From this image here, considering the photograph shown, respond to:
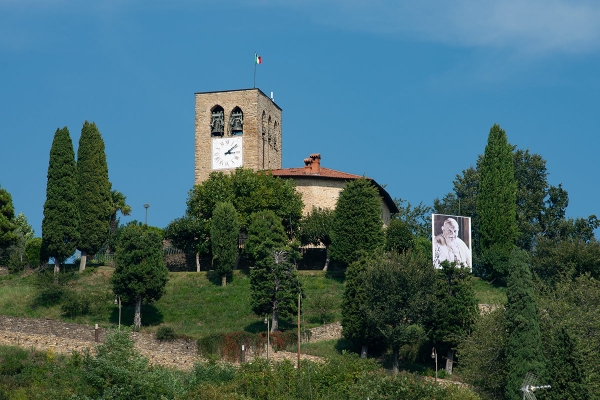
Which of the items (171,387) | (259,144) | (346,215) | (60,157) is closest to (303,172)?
(259,144)

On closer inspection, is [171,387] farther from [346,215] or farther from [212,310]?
[346,215]

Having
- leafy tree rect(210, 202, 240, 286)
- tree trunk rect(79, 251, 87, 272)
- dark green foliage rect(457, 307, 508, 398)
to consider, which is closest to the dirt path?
dark green foliage rect(457, 307, 508, 398)

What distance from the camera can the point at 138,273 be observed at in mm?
54750

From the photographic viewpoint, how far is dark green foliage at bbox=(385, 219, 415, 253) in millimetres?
65875

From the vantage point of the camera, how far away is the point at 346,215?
2489 inches

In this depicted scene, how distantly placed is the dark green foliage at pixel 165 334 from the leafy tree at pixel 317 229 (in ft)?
54.7

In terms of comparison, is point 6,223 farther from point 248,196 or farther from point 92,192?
point 248,196

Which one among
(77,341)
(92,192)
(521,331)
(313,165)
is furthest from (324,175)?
(521,331)

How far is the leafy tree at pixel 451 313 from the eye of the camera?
49.8 meters

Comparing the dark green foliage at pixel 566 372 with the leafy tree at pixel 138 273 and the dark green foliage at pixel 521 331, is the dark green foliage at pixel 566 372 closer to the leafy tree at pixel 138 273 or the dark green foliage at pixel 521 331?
the dark green foliage at pixel 521 331

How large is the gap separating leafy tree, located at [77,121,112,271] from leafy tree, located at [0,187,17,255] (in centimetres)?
534

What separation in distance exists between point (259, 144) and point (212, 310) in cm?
1992

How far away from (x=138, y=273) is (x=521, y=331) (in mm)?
19076

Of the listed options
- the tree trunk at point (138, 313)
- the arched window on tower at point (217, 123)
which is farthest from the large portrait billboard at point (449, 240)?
the arched window on tower at point (217, 123)
